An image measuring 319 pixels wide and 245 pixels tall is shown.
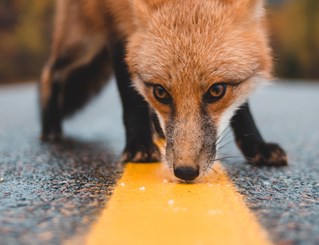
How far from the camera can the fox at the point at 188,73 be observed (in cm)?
344

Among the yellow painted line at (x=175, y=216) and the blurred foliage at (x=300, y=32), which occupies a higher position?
the blurred foliage at (x=300, y=32)

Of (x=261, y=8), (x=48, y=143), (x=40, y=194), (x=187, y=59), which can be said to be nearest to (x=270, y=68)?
(x=261, y=8)

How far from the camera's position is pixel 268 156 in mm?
4203

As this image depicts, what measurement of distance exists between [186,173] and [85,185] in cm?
61

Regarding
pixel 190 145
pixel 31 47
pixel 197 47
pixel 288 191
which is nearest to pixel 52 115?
pixel 197 47

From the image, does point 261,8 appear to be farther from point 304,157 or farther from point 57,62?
point 57,62

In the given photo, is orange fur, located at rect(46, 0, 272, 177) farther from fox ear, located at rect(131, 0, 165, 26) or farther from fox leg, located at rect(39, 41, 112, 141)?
fox leg, located at rect(39, 41, 112, 141)

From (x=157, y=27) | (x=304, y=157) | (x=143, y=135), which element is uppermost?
(x=157, y=27)

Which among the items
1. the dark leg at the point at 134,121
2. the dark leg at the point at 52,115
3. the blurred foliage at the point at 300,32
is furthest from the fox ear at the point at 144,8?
the blurred foliage at the point at 300,32

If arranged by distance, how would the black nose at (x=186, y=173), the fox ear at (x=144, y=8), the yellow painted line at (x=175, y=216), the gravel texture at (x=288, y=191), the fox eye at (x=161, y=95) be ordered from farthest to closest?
the fox ear at (x=144, y=8) → the fox eye at (x=161, y=95) → the black nose at (x=186, y=173) → the gravel texture at (x=288, y=191) → the yellow painted line at (x=175, y=216)

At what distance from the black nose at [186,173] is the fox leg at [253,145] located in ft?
3.52

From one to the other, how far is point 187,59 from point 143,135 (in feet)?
3.13

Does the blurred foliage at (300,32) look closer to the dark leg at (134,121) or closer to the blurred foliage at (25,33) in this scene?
the blurred foliage at (25,33)

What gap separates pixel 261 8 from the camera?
4.13 metres
